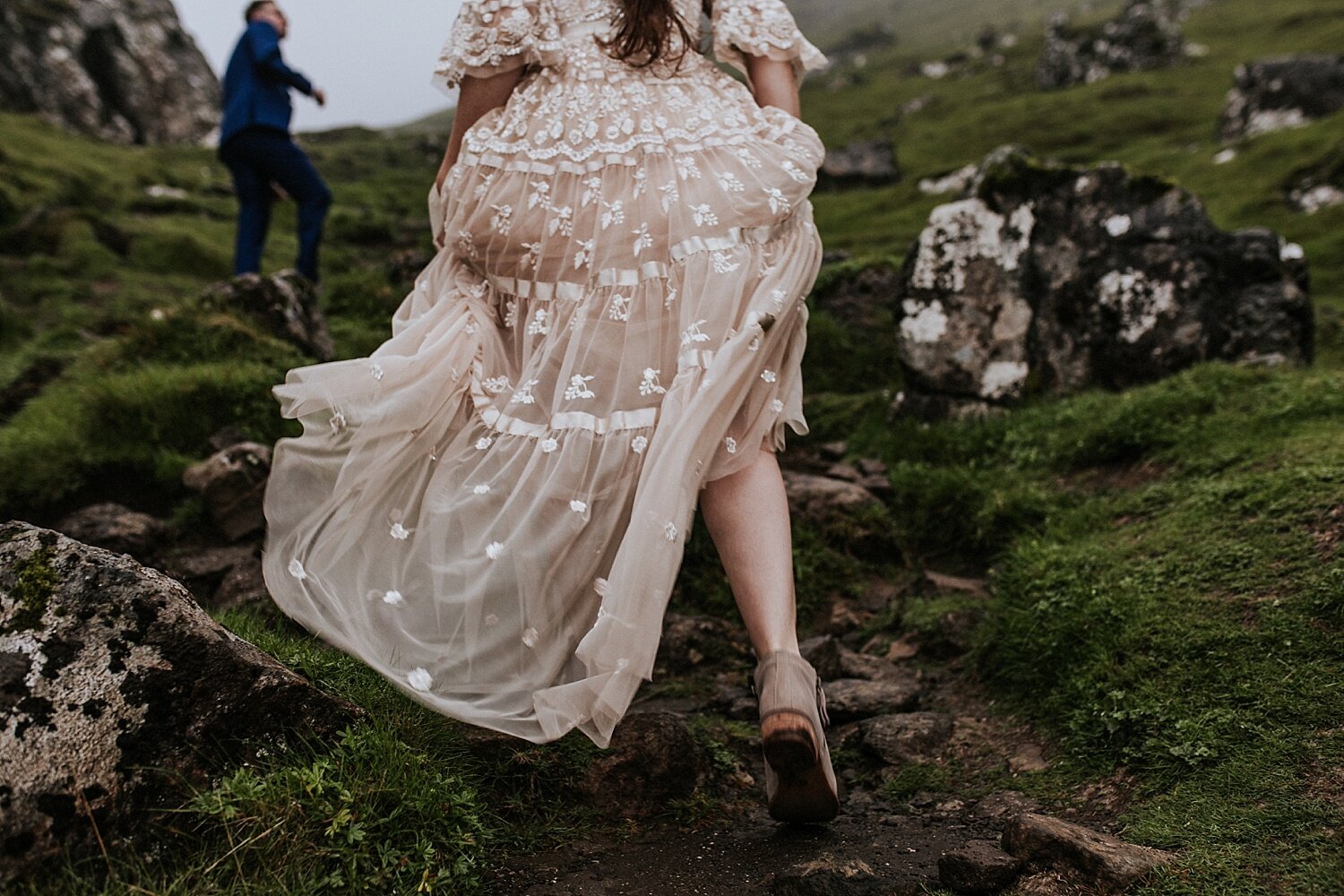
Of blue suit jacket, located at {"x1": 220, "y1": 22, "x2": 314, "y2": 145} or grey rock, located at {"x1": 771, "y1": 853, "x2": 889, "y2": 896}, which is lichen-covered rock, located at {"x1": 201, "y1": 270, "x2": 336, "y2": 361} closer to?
blue suit jacket, located at {"x1": 220, "y1": 22, "x2": 314, "y2": 145}

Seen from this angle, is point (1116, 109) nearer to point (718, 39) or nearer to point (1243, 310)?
point (1243, 310)

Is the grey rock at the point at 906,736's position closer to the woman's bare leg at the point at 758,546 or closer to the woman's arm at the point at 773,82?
the woman's bare leg at the point at 758,546

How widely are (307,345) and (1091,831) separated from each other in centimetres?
693

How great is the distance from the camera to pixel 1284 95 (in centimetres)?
3000

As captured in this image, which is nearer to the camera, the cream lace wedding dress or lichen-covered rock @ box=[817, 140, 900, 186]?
the cream lace wedding dress

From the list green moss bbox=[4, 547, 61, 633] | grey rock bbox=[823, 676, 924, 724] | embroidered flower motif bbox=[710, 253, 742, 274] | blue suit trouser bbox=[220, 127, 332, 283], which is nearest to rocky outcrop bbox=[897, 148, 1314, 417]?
grey rock bbox=[823, 676, 924, 724]

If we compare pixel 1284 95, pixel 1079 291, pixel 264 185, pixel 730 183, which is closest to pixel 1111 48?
pixel 1284 95

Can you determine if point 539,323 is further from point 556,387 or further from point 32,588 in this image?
point 32,588

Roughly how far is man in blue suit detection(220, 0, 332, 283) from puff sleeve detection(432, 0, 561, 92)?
547cm

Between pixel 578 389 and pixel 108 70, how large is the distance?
1687 inches

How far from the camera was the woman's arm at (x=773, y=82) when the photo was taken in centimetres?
439

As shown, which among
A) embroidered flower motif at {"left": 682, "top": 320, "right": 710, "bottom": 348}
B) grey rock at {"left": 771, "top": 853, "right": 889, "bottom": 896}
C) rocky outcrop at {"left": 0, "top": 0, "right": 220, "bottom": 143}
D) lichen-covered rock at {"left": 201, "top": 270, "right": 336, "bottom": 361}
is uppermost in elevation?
rocky outcrop at {"left": 0, "top": 0, "right": 220, "bottom": 143}

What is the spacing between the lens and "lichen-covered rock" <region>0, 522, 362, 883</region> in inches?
99.0

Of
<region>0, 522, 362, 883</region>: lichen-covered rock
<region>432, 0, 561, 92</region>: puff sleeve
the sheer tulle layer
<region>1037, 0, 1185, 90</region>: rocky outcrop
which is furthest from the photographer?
<region>1037, 0, 1185, 90</region>: rocky outcrop
